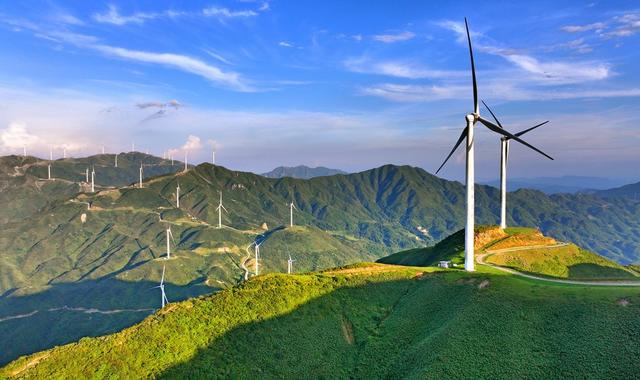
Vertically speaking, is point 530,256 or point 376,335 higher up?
point 530,256

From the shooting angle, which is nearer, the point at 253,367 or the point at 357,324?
the point at 253,367

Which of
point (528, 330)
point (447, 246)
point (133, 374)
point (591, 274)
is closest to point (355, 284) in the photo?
point (528, 330)

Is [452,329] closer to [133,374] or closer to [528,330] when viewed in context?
[528,330]

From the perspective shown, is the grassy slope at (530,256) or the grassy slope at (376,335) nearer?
the grassy slope at (376,335)

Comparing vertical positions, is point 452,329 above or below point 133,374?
above

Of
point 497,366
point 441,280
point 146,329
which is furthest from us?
point 441,280

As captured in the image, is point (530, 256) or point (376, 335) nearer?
point (376, 335)
